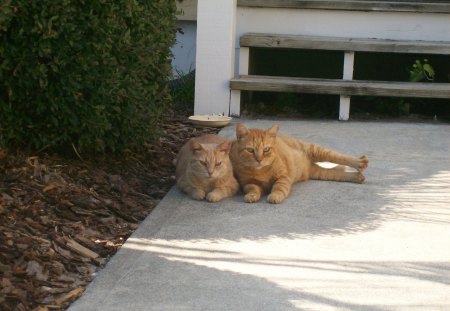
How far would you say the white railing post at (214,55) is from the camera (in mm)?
7887

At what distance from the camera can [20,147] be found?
5.48 meters

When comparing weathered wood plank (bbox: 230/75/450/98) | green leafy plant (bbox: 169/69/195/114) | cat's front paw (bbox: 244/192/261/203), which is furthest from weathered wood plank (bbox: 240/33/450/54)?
cat's front paw (bbox: 244/192/261/203)

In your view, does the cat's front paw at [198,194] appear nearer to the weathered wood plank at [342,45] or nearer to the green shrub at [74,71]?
the green shrub at [74,71]

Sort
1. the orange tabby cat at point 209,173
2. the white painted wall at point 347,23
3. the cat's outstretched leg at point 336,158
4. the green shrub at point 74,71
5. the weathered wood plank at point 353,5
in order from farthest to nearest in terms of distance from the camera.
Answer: the white painted wall at point 347,23 < the weathered wood plank at point 353,5 < the cat's outstretched leg at point 336,158 < the orange tabby cat at point 209,173 < the green shrub at point 74,71

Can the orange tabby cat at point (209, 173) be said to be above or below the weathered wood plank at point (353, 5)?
below

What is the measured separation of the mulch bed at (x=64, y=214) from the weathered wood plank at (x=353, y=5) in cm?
258

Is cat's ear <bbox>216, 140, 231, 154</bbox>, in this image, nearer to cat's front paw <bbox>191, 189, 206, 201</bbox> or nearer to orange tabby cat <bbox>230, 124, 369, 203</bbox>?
orange tabby cat <bbox>230, 124, 369, 203</bbox>

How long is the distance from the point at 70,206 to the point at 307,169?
189 centimetres

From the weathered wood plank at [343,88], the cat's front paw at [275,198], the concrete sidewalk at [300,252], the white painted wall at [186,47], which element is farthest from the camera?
the white painted wall at [186,47]

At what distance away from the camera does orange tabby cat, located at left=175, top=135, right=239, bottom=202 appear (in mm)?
5574

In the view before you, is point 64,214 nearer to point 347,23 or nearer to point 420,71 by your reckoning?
point 347,23

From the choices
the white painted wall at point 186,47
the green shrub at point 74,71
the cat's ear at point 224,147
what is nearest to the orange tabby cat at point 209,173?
the cat's ear at point 224,147

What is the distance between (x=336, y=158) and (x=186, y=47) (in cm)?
412

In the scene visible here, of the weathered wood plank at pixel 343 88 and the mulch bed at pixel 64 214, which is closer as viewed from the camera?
the mulch bed at pixel 64 214
